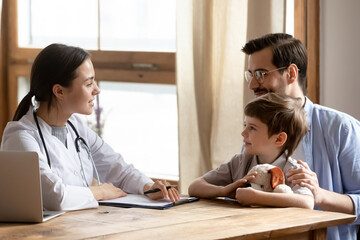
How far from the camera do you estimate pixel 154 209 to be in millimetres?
2162

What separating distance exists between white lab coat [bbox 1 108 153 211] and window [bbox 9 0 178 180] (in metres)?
1.19

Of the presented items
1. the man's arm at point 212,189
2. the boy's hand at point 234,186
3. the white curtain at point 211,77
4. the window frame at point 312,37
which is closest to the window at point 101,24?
the white curtain at point 211,77

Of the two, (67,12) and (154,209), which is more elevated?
(67,12)

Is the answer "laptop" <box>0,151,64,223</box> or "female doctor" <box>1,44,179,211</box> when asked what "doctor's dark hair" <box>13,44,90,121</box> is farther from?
"laptop" <box>0,151,64,223</box>

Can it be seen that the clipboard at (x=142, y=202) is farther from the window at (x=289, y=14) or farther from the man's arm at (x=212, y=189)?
the window at (x=289, y=14)

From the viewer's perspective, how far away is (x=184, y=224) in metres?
1.90

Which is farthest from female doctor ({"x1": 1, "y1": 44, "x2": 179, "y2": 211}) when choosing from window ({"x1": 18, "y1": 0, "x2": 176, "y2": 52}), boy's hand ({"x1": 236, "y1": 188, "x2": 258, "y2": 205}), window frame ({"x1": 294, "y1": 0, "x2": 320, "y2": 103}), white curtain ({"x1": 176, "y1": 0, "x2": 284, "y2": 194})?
window ({"x1": 18, "y1": 0, "x2": 176, "y2": 52})

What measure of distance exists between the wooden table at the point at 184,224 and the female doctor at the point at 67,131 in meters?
0.21

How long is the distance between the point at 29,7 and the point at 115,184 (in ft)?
7.34

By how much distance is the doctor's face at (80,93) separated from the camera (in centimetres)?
249

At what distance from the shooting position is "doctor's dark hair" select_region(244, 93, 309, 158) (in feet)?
7.37

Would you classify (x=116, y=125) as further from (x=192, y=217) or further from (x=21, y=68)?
(x=192, y=217)

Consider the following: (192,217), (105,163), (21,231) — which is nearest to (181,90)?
(105,163)

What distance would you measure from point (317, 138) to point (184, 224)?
0.76 meters
